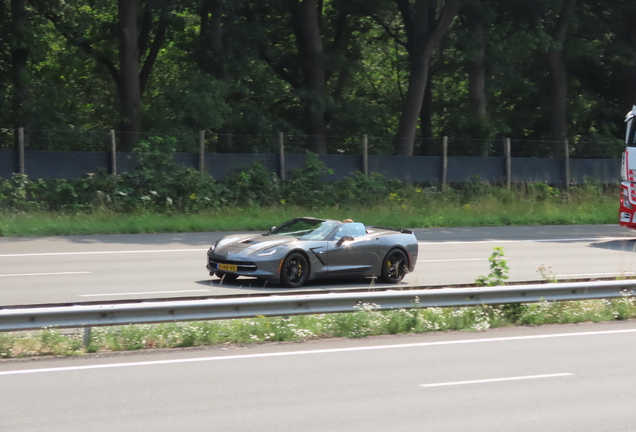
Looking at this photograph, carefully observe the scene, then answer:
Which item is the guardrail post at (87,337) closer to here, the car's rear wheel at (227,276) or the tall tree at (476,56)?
the car's rear wheel at (227,276)

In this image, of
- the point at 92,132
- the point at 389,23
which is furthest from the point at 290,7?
the point at 92,132

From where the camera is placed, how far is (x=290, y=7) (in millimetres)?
34500

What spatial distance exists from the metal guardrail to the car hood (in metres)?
3.47

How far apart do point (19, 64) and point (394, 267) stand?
2034 cm

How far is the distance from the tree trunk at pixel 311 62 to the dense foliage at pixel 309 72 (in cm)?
7

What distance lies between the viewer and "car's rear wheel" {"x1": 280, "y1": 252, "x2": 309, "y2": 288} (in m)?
13.2

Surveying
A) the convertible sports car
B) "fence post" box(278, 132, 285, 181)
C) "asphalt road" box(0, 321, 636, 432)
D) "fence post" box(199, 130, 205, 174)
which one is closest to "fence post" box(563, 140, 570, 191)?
"fence post" box(278, 132, 285, 181)

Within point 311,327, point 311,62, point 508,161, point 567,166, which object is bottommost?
point 311,327

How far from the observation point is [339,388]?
726 cm

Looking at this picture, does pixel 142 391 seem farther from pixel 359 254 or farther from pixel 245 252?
pixel 359 254

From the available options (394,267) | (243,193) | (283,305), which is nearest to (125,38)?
(243,193)

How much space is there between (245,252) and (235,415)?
6.81 metres

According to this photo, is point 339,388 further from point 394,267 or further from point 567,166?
point 567,166

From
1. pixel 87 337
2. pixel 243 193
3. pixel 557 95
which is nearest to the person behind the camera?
pixel 87 337
